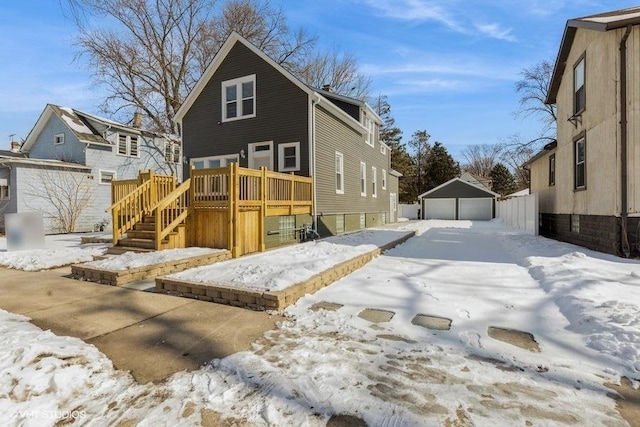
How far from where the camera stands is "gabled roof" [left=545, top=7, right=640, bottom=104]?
737 centimetres

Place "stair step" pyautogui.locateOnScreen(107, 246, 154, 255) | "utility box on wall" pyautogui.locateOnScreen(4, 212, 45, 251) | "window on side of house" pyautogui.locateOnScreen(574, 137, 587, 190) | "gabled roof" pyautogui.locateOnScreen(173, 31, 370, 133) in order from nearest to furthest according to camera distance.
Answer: "stair step" pyautogui.locateOnScreen(107, 246, 154, 255) → "utility box on wall" pyautogui.locateOnScreen(4, 212, 45, 251) → "window on side of house" pyautogui.locateOnScreen(574, 137, 587, 190) → "gabled roof" pyautogui.locateOnScreen(173, 31, 370, 133)

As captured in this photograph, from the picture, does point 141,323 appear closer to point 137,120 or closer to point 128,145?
point 128,145

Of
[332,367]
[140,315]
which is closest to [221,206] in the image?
[140,315]

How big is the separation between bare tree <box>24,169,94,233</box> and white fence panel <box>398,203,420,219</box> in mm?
27149

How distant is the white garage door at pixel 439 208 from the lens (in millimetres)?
31109

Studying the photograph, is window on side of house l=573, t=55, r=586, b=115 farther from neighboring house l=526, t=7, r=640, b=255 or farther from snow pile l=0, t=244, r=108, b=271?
snow pile l=0, t=244, r=108, b=271

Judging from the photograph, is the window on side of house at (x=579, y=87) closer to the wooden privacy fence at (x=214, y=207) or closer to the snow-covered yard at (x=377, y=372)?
the snow-covered yard at (x=377, y=372)

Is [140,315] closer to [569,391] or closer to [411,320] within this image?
[411,320]

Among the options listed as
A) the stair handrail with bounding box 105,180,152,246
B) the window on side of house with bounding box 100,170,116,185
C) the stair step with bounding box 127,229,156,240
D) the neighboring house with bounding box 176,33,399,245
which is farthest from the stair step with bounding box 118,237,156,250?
the window on side of house with bounding box 100,170,116,185

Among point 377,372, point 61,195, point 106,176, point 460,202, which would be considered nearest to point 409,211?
point 460,202

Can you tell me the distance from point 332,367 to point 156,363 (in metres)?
1.53

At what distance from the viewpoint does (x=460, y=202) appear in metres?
30.8

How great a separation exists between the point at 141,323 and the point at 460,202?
31.1 meters

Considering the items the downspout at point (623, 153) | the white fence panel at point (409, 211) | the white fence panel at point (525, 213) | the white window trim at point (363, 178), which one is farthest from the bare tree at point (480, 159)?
the downspout at point (623, 153)
